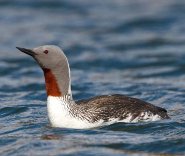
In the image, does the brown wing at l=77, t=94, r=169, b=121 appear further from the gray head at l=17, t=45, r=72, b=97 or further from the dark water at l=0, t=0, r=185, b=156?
the gray head at l=17, t=45, r=72, b=97

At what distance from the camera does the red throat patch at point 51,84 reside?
44.9 feet

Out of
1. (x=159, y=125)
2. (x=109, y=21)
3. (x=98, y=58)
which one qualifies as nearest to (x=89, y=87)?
(x=98, y=58)

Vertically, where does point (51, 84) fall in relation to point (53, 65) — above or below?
A: below

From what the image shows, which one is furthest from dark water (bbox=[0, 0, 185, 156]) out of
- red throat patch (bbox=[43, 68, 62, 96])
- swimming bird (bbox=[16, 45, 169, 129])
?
red throat patch (bbox=[43, 68, 62, 96])

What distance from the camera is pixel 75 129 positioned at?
1345cm

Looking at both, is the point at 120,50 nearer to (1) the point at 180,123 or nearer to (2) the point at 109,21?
(2) the point at 109,21

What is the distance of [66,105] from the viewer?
13695 millimetres

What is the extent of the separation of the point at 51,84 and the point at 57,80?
0.11 meters

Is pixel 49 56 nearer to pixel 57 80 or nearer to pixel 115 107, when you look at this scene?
pixel 57 80

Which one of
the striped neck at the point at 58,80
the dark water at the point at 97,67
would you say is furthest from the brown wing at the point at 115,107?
the striped neck at the point at 58,80

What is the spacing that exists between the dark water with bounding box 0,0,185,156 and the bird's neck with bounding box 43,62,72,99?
60 centimetres

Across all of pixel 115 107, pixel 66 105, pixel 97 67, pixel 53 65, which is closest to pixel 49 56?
pixel 53 65

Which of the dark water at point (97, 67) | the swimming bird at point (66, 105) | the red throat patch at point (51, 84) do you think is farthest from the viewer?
the red throat patch at point (51, 84)

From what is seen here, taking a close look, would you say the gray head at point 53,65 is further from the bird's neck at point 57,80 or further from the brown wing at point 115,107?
the brown wing at point 115,107
